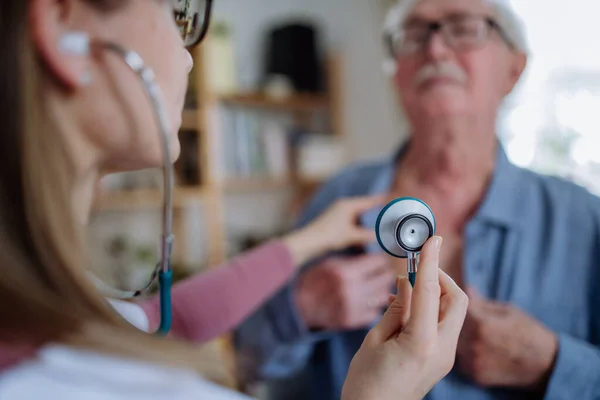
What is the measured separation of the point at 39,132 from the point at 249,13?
2.24 m

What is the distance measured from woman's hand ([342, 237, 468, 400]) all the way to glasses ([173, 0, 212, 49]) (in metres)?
0.26

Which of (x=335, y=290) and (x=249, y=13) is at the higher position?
(x=249, y=13)

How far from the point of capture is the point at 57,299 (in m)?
0.30

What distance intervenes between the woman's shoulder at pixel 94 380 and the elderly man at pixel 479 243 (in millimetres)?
176

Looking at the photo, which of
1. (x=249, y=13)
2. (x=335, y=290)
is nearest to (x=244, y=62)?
(x=249, y=13)

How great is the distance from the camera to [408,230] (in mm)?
310

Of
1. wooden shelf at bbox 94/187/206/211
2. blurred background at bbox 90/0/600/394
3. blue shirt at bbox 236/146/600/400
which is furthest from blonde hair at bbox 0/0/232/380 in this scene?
wooden shelf at bbox 94/187/206/211

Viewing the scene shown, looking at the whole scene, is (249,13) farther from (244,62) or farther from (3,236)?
(3,236)

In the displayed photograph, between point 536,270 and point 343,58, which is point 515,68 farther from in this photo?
point 343,58

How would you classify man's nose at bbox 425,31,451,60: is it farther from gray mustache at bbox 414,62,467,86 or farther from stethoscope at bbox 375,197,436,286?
stethoscope at bbox 375,197,436,286

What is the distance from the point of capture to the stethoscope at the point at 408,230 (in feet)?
1.01

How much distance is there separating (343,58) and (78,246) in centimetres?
225

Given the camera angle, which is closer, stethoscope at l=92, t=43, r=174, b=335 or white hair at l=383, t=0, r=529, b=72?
stethoscope at l=92, t=43, r=174, b=335

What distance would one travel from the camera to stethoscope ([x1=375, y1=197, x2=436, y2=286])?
31cm
